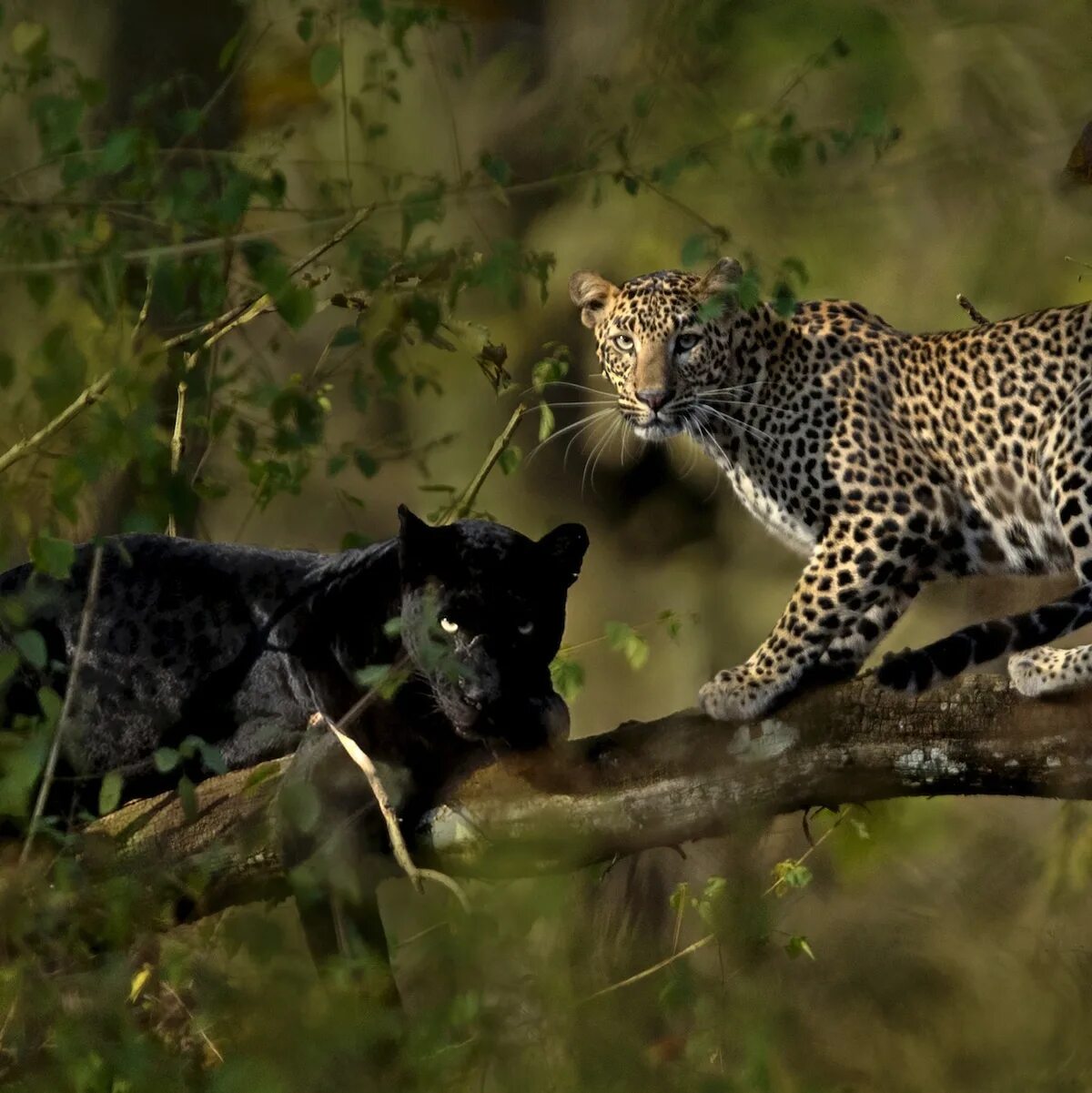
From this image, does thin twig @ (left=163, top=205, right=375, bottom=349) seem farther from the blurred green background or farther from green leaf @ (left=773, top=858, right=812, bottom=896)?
green leaf @ (left=773, top=858, right=812, bottom=896)

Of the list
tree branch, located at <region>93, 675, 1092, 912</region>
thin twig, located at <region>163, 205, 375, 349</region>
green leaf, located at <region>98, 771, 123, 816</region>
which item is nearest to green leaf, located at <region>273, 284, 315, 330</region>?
thin twig, located at <region>163, 205, 375, 349</region>

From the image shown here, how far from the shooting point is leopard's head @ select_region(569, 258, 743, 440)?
562cm

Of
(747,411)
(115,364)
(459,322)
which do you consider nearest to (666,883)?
(747,411)

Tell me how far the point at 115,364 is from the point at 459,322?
1950 mm

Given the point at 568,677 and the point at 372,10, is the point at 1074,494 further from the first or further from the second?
the point at 372,10

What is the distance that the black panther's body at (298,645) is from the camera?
14.8 feet

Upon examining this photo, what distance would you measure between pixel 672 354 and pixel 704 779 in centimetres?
182

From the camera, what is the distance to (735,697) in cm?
468

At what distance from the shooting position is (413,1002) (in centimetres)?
359

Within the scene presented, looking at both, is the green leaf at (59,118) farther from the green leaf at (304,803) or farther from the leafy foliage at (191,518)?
the green leaf at (304,803)

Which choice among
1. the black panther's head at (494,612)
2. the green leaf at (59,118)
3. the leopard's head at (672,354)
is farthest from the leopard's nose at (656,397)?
the green leaf at (59,118)

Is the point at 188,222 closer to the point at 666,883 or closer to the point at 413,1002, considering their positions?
the point at 413,1002

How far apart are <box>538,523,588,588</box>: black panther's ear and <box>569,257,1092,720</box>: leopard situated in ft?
1.70

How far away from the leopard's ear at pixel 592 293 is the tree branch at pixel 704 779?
2.04 meters
